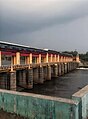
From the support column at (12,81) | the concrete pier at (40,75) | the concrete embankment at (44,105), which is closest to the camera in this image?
the concrete embankment at (44,105)

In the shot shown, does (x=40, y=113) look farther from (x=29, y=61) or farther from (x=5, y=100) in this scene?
(x=29, y=61)

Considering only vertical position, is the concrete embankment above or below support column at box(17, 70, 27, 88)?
above

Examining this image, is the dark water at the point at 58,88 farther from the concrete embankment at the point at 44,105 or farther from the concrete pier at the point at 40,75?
the concrete embankment at the point at 44,105

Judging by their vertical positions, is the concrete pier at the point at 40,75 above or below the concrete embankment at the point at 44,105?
below

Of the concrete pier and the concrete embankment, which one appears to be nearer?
the concrete embankment

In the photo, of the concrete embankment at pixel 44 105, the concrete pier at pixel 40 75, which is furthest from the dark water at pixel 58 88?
the concrete embankment at pixel 44 105

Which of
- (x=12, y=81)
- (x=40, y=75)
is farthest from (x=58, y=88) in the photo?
(x=12, y=81)

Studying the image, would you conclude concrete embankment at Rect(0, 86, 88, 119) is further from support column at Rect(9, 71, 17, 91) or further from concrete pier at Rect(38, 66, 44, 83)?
concrete pier at Rect(38, 66, 44, 83)

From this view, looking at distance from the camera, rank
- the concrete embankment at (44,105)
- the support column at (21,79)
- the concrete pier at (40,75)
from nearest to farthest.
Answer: the concrete embankment at (44,105) < the support column at (21,79) < the concrete pier at (40,75)

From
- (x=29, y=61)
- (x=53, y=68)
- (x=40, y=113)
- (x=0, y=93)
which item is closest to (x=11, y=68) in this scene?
(x=29, y=61)

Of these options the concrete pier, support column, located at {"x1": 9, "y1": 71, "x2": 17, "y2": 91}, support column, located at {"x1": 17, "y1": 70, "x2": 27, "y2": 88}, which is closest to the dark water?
the concrete pier

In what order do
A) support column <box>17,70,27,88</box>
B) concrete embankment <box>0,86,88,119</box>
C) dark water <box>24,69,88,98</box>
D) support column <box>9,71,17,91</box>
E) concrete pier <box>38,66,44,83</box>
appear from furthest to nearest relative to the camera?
concrete pier <box>38,66,44,83</box> → support column <box>17,70,27,88</box> → dark water <box>24,69,88,98</box> → support column <box>9,71,17,91</box> → concrete embankment <box>0,86,88,119</box>

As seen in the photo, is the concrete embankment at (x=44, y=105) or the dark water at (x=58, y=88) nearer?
the concrete embankment at (x=44, y=105)

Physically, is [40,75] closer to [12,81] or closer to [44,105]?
[12,81]
